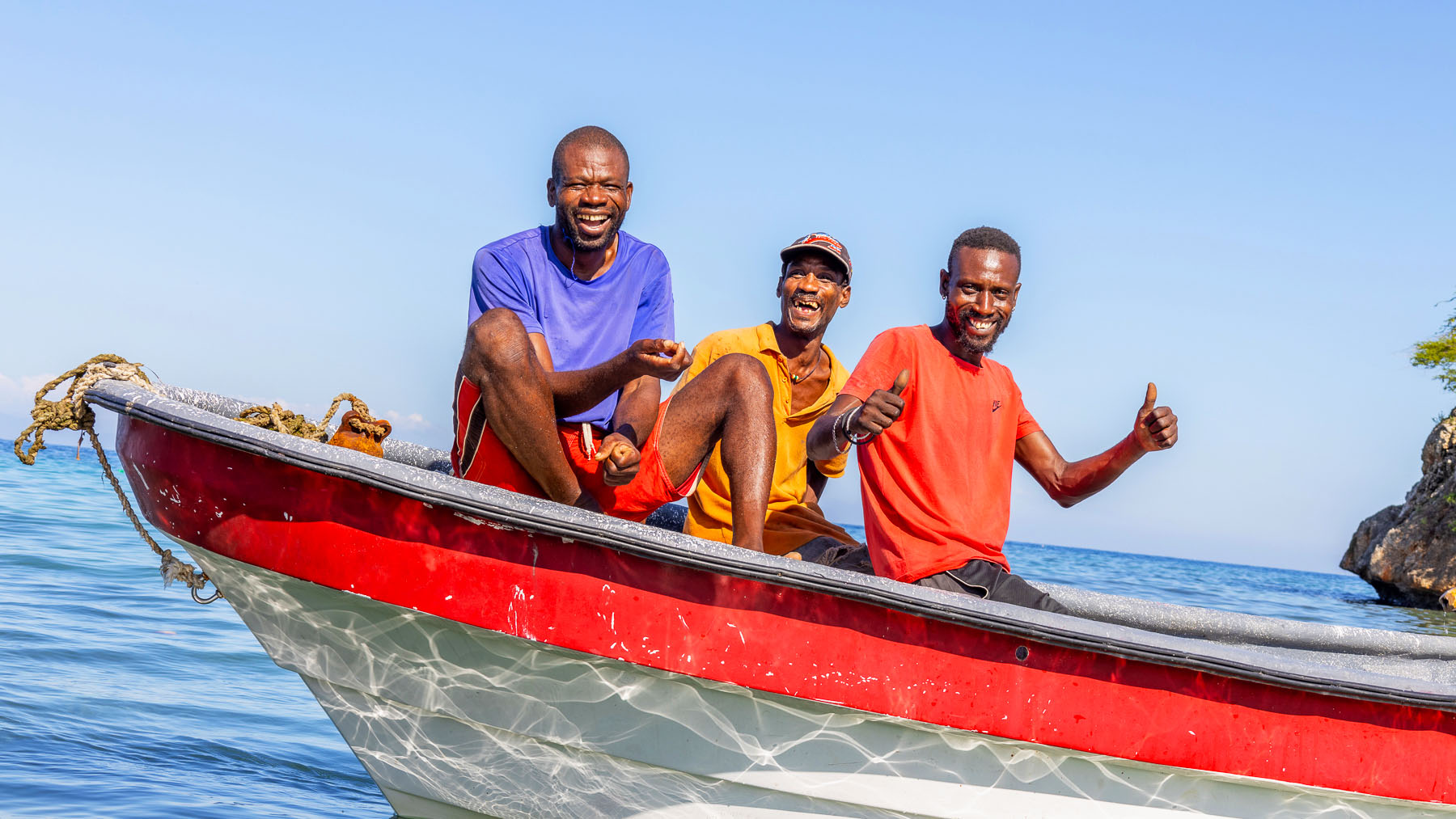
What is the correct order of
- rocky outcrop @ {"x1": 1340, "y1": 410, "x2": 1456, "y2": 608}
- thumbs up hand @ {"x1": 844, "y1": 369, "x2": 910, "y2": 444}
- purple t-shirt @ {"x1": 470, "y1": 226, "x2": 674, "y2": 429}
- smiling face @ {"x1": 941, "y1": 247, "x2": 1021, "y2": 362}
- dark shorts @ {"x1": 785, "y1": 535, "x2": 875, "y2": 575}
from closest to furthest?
thumbs up hand @ {"x1": 844, "y1": 369, "x2": 910, "y2": 444}
purple t-shirt @ {"x1": 470, "y1": 226, "x2": 674, "y2": 429}
smiling face @ {"x1": 941, "y1": 247, "x2": 1021, "y2": 362}
dark shorts @ {"x1": 785, "y1": 535, "x2": 875, "y2": 575}
rocky outcrop @ {"x1": 1340, "y1": 410, "x2": 1456, "y2": 608}

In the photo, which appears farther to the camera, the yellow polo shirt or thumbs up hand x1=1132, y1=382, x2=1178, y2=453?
the yellow polo shirt

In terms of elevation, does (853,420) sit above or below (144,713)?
above

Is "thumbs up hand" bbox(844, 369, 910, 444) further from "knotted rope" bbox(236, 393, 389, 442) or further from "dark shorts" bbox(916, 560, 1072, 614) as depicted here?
"knotted rope" bbox(236, 393, 389, 442)

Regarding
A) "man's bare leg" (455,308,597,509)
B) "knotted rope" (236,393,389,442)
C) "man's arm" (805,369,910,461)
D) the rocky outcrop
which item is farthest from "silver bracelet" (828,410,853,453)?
the rocky outcrop

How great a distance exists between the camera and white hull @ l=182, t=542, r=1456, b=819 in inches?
98.1

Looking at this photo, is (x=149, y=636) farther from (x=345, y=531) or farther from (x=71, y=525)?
(x=71, y=525)

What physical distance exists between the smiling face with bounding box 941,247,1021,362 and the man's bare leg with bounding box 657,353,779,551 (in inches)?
28.1

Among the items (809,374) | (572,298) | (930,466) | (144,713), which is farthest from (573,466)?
(144,713)

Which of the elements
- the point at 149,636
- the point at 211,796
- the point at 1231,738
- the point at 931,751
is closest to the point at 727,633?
the point at 931,751

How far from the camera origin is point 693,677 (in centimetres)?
241

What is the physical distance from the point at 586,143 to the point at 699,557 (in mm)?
1279

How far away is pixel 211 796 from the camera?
385 cm

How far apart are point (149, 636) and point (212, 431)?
15.3 ft

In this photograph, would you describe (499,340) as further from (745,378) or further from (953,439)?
(953,439)
